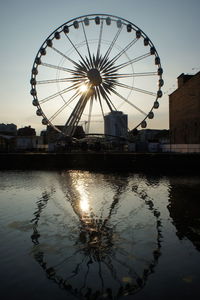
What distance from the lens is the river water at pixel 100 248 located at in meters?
5.73

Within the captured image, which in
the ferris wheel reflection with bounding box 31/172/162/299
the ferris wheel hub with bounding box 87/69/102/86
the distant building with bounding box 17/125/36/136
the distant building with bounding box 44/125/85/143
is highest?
the ferris wheel hub with bounding box 87/69/102/86

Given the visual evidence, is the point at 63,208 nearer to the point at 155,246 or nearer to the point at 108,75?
the point at 155,246

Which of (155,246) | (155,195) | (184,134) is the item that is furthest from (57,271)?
(184,134)

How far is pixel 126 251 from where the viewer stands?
7660mm

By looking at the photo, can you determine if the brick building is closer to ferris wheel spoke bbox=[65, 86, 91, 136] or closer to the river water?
ferris wheel spoke bbox=[65, 86, 91, 136]

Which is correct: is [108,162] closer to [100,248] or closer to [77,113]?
[77,113]

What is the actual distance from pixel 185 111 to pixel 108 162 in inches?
732

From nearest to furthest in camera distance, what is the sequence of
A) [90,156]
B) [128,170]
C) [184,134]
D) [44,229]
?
[44,229] < [128,170] < [90,156] < [184,134]

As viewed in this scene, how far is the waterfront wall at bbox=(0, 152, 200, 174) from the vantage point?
31.3 m

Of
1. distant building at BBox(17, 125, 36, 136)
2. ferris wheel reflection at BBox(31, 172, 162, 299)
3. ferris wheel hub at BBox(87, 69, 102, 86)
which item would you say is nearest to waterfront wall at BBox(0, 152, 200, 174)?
ferris wheel hub at BBox(87, 69, 102, 86)

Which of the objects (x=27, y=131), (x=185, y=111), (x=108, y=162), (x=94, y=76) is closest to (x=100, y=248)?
(x=108, y=162)

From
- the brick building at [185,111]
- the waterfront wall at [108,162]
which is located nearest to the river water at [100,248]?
the waterfront wall at [108,162]

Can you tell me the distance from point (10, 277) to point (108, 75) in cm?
3122

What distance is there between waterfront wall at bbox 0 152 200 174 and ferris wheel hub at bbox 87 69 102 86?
901 cm
